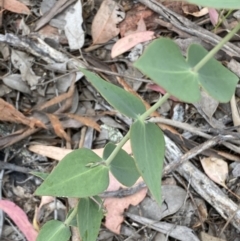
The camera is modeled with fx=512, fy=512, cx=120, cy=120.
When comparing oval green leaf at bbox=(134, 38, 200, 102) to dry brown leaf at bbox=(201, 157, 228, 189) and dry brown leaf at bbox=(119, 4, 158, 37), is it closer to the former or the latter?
dry brown leaf at bbox=(201, 157, 228, 189)

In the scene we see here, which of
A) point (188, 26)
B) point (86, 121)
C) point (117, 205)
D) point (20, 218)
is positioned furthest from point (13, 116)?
point (188, 26)

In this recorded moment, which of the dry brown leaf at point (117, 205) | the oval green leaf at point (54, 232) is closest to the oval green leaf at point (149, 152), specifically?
the oval green leaf at point (54, 232)

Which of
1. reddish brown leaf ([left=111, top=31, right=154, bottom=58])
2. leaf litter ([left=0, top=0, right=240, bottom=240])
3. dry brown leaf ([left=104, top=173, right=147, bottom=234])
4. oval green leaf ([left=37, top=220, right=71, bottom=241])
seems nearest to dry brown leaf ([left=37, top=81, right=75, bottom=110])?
leaf litter ([left=0, top=0, right=240, bottom=240])

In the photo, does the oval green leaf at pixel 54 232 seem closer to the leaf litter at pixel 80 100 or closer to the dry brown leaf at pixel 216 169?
the leaf litter at pixel 80 100

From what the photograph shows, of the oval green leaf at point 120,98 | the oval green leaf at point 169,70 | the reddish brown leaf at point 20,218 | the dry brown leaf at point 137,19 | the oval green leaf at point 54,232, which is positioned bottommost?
the reddish brown leaf at point 20,218

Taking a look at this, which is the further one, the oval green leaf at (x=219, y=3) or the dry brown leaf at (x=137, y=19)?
the dry brown leaf at (x=137, y=19)

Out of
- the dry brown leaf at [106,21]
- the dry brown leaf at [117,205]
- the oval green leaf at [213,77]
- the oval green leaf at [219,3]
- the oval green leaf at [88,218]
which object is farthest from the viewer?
the dry brown leaf at [106,21]

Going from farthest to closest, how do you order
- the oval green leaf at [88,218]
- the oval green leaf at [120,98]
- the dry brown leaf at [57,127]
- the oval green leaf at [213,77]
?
the dry brown leaf at [57,127], the oval green leaf at [88,218], the oval green leaf at [120,98], the oval green leaf at [213,77]
